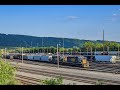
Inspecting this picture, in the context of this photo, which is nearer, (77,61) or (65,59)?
(77,61)

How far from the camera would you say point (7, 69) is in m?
8.39

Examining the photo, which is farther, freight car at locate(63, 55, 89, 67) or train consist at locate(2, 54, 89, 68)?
train consist at locate(2, 54, 89, 68)

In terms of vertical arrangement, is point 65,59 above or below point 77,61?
above

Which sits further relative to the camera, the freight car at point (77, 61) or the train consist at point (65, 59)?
the train consist at point (65, 59)
